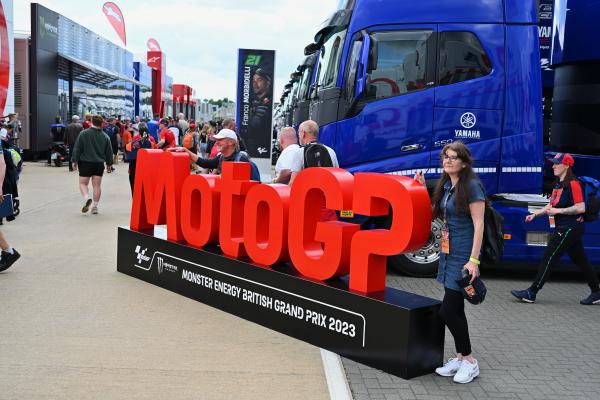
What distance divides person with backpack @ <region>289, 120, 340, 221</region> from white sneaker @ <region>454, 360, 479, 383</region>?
2.13m

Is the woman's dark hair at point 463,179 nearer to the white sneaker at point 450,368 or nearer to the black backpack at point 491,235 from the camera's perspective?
the black backpack at point 491,235

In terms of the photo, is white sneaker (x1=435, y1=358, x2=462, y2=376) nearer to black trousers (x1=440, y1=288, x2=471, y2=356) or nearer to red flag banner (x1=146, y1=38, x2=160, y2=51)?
black trousers (x1=440, y1=288, x2=471, y2=356)

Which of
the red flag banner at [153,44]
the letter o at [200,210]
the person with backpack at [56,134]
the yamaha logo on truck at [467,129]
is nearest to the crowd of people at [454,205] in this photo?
the letter o at [200,210]

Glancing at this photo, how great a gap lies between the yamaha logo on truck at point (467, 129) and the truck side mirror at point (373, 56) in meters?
1.22

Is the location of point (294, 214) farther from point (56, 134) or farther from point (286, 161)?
point (56, 134)

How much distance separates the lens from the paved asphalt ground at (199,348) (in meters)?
4.65

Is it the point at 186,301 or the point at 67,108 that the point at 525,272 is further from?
the point at 67,108

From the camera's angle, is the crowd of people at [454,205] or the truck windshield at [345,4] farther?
the truck windshield at [345,4]

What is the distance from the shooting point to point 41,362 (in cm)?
495

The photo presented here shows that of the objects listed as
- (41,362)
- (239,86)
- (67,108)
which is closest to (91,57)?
(67,108)

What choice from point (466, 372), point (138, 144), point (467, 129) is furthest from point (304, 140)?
point (138, 144)

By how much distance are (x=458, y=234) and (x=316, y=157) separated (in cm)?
229

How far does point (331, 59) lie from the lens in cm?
874

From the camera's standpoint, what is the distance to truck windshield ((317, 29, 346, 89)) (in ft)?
27.8
